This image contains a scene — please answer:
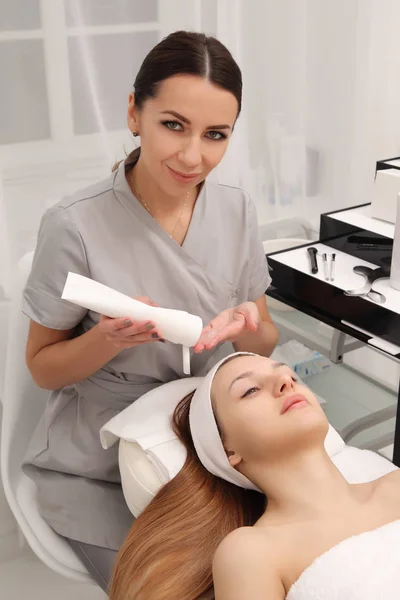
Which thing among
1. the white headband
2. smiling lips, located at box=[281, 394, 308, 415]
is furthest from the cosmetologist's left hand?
smiling lips, located at box=[281, 394, 308, 415]

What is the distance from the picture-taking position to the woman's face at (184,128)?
3.69 feet

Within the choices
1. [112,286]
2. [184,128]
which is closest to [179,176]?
[184,128]

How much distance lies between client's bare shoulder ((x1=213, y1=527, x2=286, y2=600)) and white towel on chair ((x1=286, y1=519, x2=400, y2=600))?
0.04 m

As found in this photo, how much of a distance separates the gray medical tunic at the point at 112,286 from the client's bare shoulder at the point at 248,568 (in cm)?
32

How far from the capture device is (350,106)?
213 cm

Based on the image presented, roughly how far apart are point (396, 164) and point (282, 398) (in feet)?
2.93

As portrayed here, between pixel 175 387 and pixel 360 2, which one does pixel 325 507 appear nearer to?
pixel 175 387

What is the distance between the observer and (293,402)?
1.08 m

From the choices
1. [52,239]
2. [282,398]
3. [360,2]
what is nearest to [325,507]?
[282,398]

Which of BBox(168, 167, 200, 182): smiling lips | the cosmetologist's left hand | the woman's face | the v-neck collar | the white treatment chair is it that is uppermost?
the woman's face

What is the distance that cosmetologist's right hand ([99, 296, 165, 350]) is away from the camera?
105cm

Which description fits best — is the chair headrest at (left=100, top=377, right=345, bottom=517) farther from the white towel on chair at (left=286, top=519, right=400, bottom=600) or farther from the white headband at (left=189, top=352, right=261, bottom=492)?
the white towel on chair at (left=286, top=519, right=400, bottom=600)

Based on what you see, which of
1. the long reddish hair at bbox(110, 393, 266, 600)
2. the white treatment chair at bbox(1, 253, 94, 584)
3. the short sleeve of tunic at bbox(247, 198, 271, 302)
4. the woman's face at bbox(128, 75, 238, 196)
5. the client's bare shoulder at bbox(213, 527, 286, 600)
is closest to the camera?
the client's bare shoulder at bbox(213, 527, 286, 600)

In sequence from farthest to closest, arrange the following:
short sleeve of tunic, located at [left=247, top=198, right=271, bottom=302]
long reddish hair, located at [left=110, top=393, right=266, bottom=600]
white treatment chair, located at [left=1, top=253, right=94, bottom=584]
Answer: short sleeve of tunic, located at [left=247, top=198, right=271, bottom=302], white treatment chair, located at [left=1, top=253, right=94, bottom=584], long reddish hair, located at [left=110, top=393, right=266, bottom=600]
